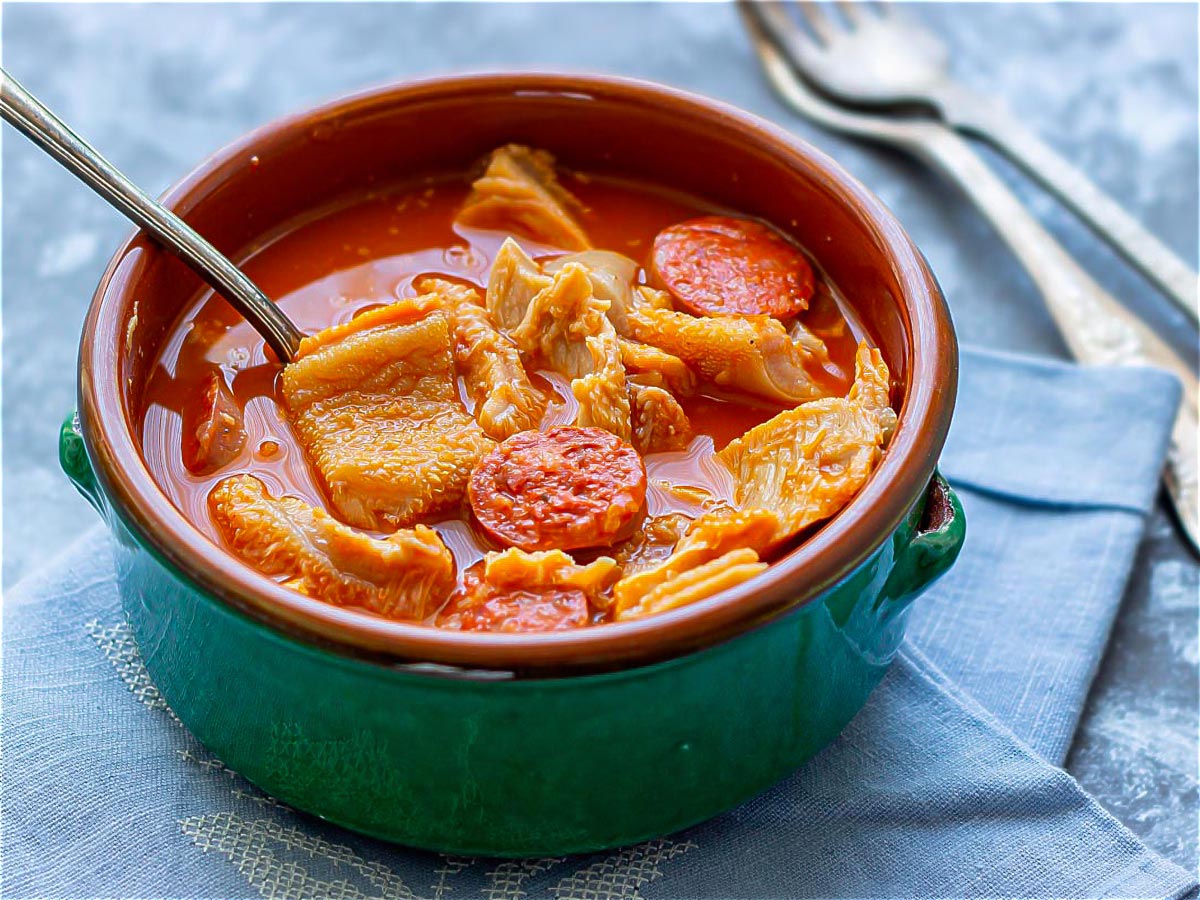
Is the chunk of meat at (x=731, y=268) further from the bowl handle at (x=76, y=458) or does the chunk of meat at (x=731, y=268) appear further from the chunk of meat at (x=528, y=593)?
the bowl handle at (x=76, y=458)

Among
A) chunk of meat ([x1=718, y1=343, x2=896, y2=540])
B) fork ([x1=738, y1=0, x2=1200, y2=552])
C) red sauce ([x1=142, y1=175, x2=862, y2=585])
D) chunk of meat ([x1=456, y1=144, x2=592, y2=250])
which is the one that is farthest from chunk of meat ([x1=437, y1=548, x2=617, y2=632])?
fork ([x1=738, y1=0, x2=1200, y2=552])

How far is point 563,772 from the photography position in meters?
2.04

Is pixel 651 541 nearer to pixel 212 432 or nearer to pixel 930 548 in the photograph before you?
pixel 930 548

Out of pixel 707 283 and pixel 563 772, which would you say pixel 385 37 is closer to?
pixel 707 283

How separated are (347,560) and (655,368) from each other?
65 centimetres

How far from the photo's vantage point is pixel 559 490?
225 cm

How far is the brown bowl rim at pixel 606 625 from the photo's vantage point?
1.89m

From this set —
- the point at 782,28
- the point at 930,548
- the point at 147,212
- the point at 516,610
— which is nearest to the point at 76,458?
the point at 147,212

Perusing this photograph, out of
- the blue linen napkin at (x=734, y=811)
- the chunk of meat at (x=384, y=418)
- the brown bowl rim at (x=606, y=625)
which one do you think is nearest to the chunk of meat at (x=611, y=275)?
the chunk of meat at (x=384, y=418)

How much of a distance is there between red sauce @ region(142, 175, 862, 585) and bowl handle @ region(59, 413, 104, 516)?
0.10 meters

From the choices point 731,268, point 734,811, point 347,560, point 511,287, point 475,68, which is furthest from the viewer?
point 475,68

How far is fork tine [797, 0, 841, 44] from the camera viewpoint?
407 centimetres

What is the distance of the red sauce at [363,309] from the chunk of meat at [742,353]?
0.16 ft

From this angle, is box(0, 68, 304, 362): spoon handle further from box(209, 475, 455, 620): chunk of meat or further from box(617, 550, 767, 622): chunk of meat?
box(617, 550, 767, 622): chunk of meat
